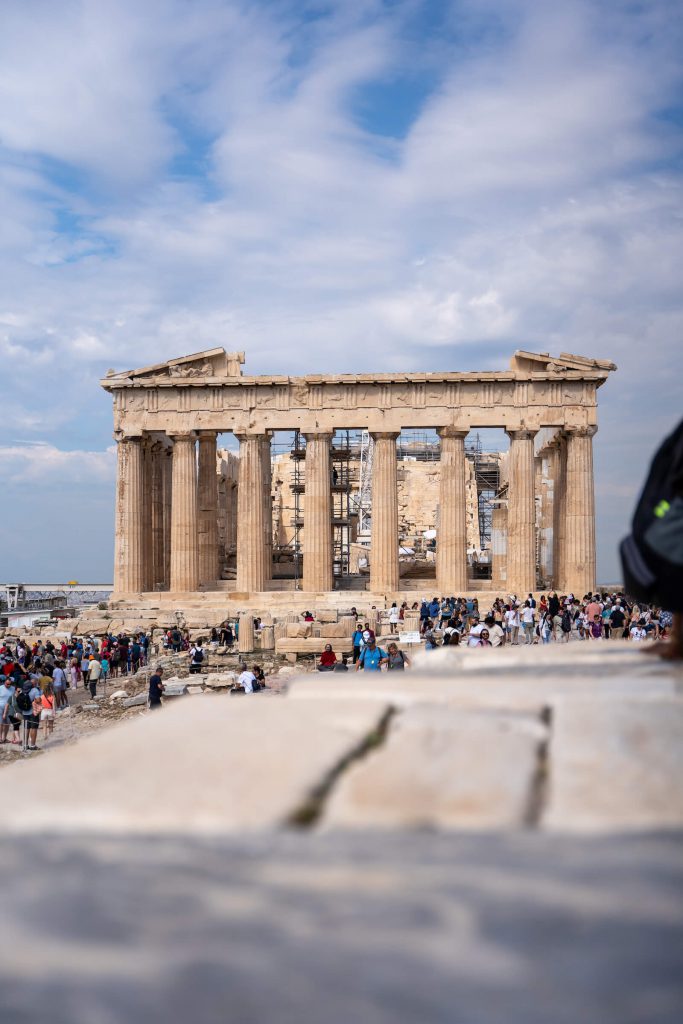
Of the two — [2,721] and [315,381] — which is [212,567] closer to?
[315,381]

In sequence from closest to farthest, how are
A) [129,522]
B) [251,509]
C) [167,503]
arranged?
[251,509] → [129,522] → [167,503]

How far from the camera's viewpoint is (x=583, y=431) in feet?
114

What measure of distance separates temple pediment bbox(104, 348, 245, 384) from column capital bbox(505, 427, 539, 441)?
31.4ft

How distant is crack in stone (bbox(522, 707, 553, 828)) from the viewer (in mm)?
2225

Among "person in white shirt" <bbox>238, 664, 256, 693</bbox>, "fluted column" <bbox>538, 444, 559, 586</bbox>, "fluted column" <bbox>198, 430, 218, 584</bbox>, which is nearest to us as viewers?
"person in white shirt" <bbox>238, 664, 256, 693</bbox>

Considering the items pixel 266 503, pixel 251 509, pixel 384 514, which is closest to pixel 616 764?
pixel 384 514

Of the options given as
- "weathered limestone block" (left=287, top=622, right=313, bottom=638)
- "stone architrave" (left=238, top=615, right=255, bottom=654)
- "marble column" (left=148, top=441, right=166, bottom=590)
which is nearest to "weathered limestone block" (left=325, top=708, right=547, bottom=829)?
"weathered limestone block" (left=287, top=622, right=313, bottom=638)

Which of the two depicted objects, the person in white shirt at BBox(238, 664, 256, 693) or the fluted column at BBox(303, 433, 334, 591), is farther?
the fluted column at BBox(303, 433, 334, 591)

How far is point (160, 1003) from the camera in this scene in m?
1.70

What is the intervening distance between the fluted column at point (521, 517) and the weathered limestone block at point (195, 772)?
31.9 m

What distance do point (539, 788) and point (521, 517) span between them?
3311cm

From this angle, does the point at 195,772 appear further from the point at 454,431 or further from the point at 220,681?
the point at 454,431

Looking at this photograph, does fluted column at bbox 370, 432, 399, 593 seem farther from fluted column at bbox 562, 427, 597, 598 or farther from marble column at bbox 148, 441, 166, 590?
marble column at bbox 148, 441, 166, 590

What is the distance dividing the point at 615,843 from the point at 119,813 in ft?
3.51
